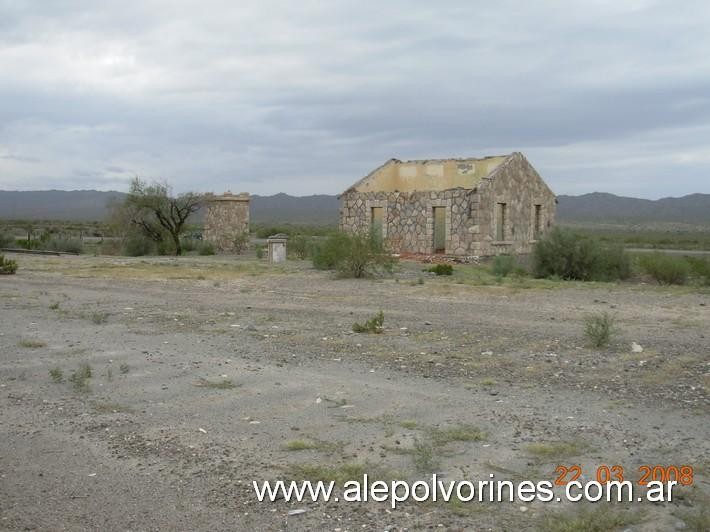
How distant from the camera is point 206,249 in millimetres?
35781

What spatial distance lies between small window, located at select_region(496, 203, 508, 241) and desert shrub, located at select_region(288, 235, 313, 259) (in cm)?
743

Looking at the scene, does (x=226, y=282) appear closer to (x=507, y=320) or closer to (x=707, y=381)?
(x=507, y=320)

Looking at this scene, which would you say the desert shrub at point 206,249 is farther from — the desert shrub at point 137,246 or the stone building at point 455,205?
the stone building at point 455,205

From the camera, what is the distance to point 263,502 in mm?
4766

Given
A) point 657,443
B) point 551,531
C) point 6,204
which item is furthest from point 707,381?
point 6,204

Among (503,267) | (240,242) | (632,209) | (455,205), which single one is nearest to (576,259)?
(503,267)

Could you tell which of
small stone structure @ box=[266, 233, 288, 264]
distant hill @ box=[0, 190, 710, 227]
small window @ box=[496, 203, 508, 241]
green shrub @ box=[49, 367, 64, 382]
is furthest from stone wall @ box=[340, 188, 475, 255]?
distant hill @ box=[0, 190, 710, 227]

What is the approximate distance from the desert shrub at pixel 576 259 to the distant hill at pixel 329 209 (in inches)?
3639

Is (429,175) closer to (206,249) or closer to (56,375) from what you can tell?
(206,249)

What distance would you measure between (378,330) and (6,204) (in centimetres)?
17258

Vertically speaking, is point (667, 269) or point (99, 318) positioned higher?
point (667, 269)

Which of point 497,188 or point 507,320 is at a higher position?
point 497,188

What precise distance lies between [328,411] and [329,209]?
444 ft
